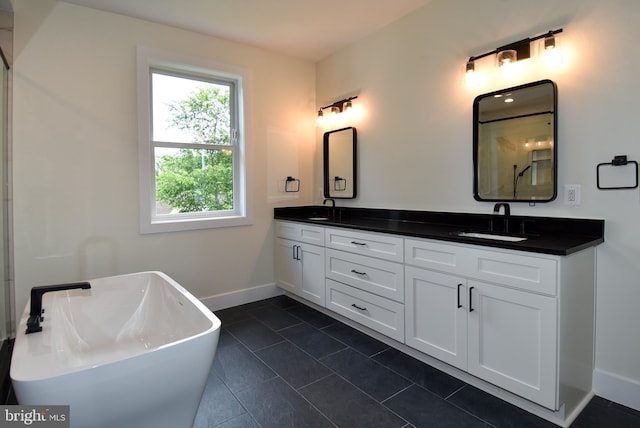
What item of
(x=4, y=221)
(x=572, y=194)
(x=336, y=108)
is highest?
(x=336, y=108)

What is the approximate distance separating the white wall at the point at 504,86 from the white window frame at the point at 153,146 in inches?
44.0

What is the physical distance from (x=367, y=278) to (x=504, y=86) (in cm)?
161

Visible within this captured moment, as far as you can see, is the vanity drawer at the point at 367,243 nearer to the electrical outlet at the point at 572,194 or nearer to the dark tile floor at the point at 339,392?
the dark tile floor at the point at 339,392

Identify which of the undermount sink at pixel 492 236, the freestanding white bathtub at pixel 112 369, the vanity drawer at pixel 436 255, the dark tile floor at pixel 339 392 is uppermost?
the undermount sink at pixel 492 236

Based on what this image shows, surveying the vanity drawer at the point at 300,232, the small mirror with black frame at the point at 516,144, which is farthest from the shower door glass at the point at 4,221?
the small mirror with black frame at the point at 516,144

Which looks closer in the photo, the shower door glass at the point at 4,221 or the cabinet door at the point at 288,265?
the shower door glass at the point at 4,221

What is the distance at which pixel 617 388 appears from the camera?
1.85 m

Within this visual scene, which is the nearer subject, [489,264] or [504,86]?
[489,264]

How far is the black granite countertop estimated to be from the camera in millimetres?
1737

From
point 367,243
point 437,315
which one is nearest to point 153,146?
point 367,243

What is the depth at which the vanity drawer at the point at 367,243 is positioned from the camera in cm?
234

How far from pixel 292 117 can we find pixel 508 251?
2.67 meters

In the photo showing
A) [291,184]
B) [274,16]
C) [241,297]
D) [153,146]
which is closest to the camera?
[274,16]

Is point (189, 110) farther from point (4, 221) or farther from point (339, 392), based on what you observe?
point (339, 392)
